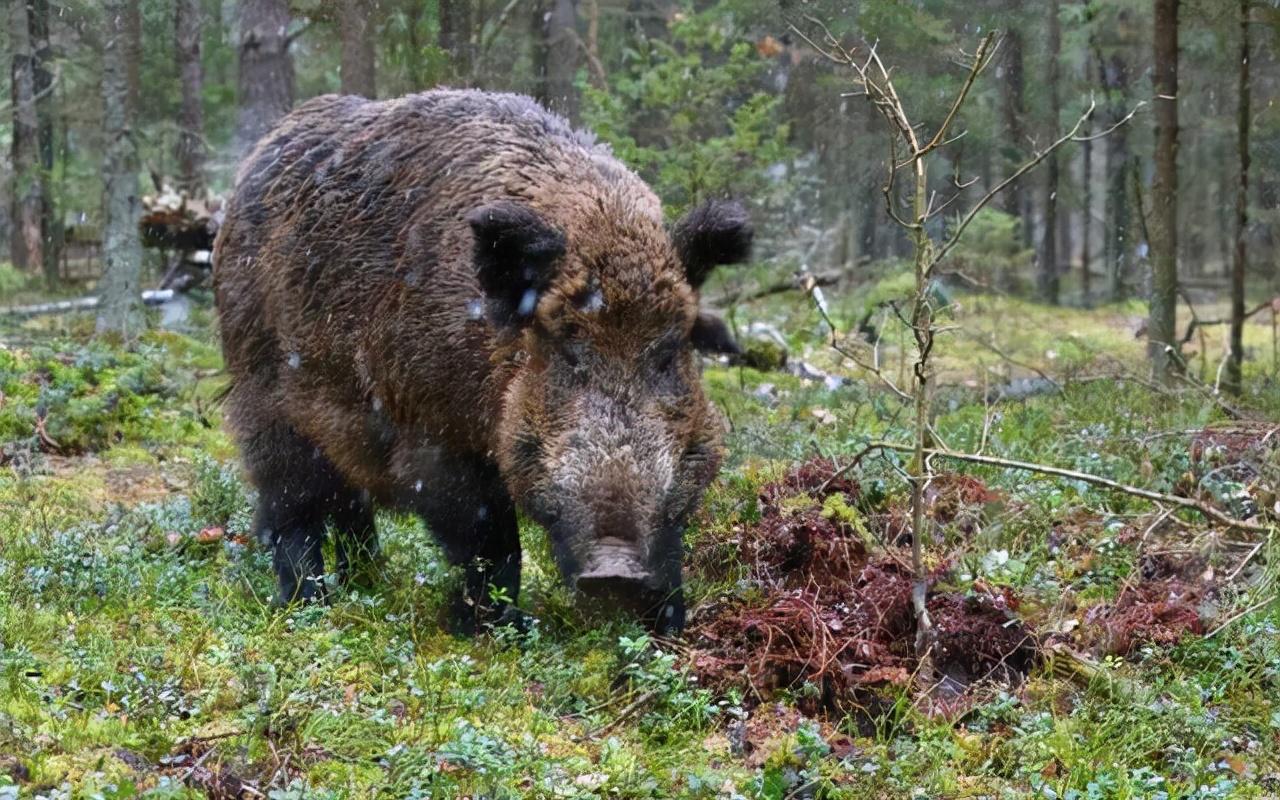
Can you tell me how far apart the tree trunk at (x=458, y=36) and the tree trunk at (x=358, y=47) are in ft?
1.98

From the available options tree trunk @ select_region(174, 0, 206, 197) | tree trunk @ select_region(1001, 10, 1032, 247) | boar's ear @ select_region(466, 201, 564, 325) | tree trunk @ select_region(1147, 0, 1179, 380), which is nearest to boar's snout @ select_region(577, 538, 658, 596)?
boar's ear @ select_region(466, 201, 564, 325)

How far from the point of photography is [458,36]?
11734mm

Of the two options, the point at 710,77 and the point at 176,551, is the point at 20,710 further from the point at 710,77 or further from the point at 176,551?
the point at 710,77

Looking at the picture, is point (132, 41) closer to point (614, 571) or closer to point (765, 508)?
point (765, 508)

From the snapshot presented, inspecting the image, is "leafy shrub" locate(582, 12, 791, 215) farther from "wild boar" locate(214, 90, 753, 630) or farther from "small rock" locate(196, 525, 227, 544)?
"small rock" locate(196, 525, 227, 544)

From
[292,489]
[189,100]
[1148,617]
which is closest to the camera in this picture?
[1148,617]

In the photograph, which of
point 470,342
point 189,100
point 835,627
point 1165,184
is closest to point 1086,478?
point 835,627

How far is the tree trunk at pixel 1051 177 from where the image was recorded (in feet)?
44.6

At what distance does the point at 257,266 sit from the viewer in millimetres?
7008

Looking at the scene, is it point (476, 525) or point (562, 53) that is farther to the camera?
point (562, 53)

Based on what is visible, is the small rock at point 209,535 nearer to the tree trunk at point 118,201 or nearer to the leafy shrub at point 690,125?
the leafy shrub at point 690,125

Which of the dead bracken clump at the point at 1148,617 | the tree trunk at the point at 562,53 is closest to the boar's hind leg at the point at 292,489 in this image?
the dead bracken clump at the point at 1148,617

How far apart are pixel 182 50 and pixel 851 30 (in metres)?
9.82

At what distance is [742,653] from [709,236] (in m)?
1.80
